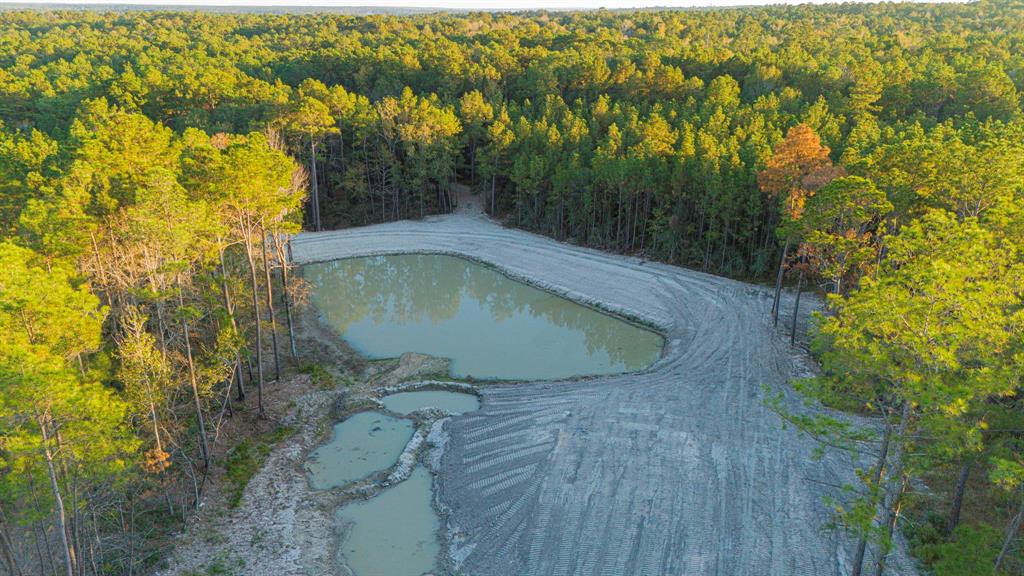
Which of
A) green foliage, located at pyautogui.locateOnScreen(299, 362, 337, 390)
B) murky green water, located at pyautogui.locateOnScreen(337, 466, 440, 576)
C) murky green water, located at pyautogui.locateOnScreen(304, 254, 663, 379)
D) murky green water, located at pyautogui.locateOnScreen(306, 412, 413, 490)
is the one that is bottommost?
murky green water, located at pyautogui.locateOnScreen(337, 466, 440, 576)

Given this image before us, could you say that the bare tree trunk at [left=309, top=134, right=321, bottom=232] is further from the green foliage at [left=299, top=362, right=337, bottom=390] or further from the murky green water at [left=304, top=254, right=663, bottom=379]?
the green foliage at [left=299, top=362, right=337, bottom=390]

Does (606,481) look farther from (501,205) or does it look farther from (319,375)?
(501,205)

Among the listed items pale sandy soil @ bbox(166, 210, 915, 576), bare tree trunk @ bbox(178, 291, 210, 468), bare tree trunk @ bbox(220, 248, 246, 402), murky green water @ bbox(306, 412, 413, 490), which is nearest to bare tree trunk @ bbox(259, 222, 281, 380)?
bare tree trunk @ bbox(220, 248, 246, 402)

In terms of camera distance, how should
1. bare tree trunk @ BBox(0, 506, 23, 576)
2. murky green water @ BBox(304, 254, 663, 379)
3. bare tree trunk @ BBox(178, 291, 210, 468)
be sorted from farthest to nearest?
murky green water @ BBox(304, 254, 663, 379), bare tree trunk @ BBox(178, 291, 210, 468), bare tree trunk @ BBox(0, 506, 23, 576)

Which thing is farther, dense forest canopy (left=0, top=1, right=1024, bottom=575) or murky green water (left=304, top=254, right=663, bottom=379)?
murky green water (left=304, top=254, right=663, bottom=379)

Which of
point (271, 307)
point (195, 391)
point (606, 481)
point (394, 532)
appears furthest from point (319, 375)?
point (606, 481)

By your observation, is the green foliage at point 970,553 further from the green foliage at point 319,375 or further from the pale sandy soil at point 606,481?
the green foliage at point 319,375

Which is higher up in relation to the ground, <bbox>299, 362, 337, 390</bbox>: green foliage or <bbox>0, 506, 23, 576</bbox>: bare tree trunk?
<bbox>0, 506, 23, 576</bbox>: bare tree trunk
